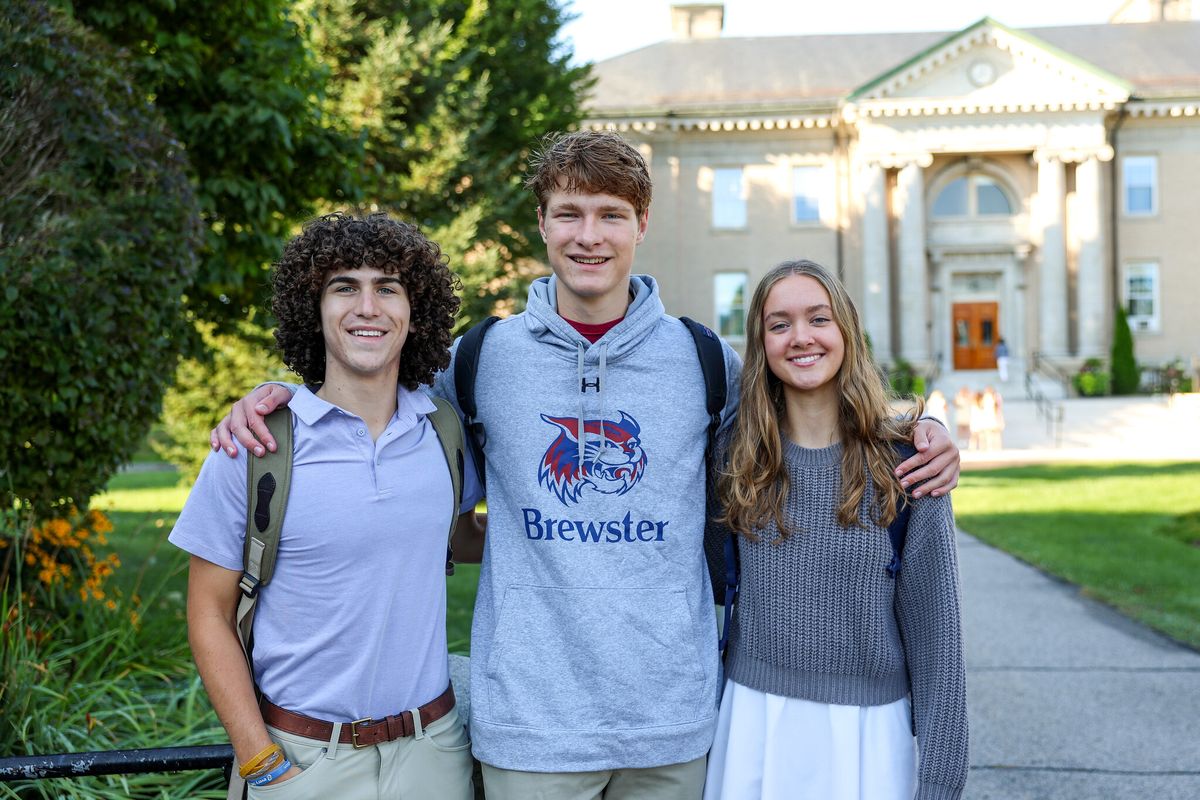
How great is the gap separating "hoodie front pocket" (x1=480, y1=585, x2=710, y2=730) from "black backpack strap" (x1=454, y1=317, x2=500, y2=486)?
1.46 feet

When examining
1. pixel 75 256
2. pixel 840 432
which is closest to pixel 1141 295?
pixel 75 256

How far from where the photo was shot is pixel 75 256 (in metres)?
4.88

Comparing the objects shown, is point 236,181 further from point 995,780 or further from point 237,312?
point 995,780

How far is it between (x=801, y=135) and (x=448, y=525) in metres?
38.0

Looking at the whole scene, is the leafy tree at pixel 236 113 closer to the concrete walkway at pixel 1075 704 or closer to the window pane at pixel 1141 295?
the concrete walkway at pixel 1075 704

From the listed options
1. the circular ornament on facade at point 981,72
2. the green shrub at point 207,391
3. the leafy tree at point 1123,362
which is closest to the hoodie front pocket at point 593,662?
the green shrub at point 207,391

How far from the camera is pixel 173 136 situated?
5875 mm

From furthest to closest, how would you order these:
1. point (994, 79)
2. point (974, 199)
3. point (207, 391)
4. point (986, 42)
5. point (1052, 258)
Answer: point (974, 199), point (1052, 258), point (994, 79), point (986, 42), point (207, 391)

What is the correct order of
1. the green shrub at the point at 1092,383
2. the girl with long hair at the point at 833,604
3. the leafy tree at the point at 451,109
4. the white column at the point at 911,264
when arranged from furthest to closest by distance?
the white column at the point at 911,264 < the green shrub at the point at 1092,383 < the leafy tree at the point at 451,109 < the girl with long hair at the point at 833,604

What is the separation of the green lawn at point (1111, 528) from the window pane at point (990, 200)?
68.2 feet

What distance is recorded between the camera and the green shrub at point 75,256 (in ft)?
15.5

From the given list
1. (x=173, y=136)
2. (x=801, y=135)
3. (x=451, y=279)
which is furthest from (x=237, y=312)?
(x=801, y=135)

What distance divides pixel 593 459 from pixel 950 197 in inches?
1524

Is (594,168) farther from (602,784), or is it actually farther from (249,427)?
(602,784)
